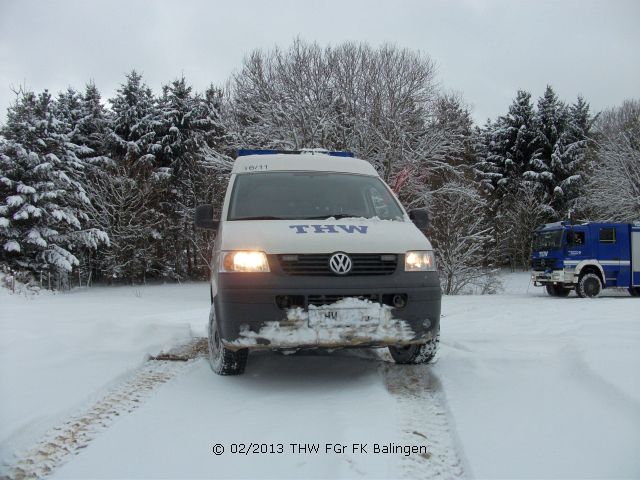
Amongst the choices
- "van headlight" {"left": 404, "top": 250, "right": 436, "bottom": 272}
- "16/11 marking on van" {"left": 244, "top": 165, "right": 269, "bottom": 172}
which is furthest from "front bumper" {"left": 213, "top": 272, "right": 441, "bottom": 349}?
"16/11 marking on van" {"left": 244, "top": 165, "right": 269, "bottom": 172}

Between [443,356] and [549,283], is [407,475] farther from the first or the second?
[549,283]

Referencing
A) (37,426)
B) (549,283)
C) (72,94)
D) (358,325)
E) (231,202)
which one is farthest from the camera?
(72,94)

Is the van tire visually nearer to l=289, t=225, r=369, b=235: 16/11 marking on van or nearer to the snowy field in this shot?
the snowy field

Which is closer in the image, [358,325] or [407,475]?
[407,475]

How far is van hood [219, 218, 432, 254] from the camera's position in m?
3.95

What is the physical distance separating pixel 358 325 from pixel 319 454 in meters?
1.21

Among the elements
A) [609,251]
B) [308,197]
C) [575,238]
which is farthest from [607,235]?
[308,197]

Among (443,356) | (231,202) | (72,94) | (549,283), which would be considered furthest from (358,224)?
(72,94)

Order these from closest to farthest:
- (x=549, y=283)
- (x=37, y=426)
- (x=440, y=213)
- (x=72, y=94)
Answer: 1. (x=37, y=426)
2. (x=549, y=283)
3. (x=440, y=213)
4. (x=72, y=94)

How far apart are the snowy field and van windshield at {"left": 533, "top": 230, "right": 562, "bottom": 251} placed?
14027mm

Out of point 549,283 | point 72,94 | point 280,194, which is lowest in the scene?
point 549,283

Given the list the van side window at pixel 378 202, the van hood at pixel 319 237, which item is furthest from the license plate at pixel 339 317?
the van side window at pixel 378 202

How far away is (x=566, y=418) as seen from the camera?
332cm

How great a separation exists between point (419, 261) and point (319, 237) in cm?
91
